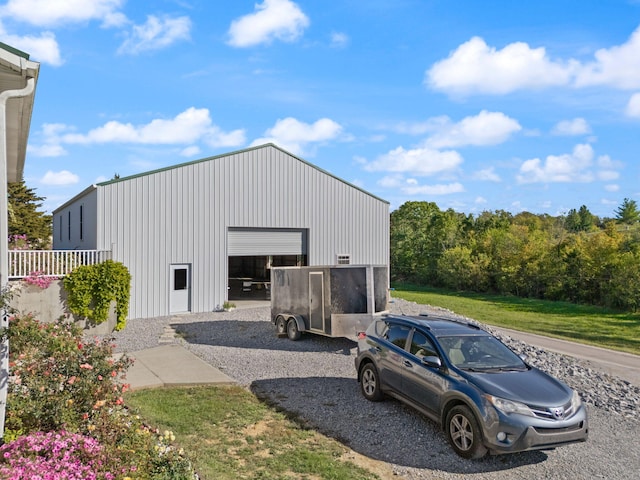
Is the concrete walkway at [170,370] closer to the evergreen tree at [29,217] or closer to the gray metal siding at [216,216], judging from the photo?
the gray metal siding at [216,216]

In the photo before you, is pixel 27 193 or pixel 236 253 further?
pixel 27 193

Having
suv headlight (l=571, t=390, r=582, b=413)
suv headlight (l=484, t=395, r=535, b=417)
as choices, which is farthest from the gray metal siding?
suv headlight (l=571, t=390, r=582, b=413)

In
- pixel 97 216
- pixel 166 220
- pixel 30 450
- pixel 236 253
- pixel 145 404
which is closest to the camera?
pixel 30 450

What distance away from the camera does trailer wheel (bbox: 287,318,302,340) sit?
552 inches

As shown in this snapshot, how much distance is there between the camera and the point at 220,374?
10547mm

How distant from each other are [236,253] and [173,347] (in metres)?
7.98

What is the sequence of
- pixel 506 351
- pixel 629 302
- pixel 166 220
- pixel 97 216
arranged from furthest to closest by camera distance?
pixel 629 302, pixel 166 220, pixel 97 216, pixel 506 351

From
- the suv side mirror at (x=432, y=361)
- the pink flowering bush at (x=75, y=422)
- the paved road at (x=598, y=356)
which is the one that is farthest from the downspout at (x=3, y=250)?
the paved road at (x=598, y=356)

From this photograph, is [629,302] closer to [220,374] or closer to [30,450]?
[220,374]

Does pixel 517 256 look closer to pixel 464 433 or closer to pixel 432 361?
pixel 432 361

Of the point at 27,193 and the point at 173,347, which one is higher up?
the point at 27,193

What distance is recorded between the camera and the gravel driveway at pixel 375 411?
21.3ft

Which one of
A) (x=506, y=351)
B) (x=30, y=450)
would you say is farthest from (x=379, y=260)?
(x=30, y=450)

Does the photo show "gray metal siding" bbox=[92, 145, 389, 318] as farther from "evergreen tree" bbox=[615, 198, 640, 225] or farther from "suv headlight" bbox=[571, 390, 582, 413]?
"evergreen tree" bbox=[615, 198, 640, 225]
